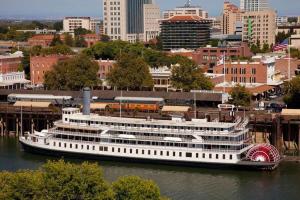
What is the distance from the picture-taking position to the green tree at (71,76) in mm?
71625

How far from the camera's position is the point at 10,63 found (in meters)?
90.1

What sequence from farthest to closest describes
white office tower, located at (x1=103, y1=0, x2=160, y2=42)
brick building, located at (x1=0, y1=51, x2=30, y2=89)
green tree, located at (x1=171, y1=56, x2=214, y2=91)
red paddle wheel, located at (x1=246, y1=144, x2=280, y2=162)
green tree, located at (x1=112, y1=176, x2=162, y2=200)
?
white office tower, located at (x1=103, y1=0, x2=160, y2=42) < brick building, located at (x1=0, y1=51, x2=30, y2=89) < green tree, located at (x1=171, y1=56, x2=214, y2=91) < red paddle wheel, located at (x1=246, y1=144, x2=280, y2=162) < green tree, located at (x1=112, y1=176, x2=162, y2=200)

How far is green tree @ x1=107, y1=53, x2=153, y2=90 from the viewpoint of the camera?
7200 cm

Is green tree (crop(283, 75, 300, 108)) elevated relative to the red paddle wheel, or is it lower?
elevated

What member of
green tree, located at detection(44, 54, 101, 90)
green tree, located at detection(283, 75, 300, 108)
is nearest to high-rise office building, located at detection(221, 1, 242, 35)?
green tree, located at detection(44, 54, 101, 90)

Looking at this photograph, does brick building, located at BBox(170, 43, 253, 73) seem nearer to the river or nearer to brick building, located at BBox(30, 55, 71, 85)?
brick building, located at BBox(30, 55, 71, 85)

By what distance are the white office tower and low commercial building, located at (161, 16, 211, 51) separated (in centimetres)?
3270

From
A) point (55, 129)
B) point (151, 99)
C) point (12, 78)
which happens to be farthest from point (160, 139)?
point (12, 78)

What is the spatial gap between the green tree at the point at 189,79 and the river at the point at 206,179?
23.2 meters

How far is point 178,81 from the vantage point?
71.2m

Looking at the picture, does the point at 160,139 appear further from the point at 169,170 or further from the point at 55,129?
the point at 55,129

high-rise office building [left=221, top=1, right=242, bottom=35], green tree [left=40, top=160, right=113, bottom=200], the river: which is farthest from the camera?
high-rise office building [left=221, top=1, right=242, bottom=35]

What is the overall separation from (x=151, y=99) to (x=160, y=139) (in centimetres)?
1480

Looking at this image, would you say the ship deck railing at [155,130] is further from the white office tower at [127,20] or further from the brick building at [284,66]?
the white office tower at [127,20]
